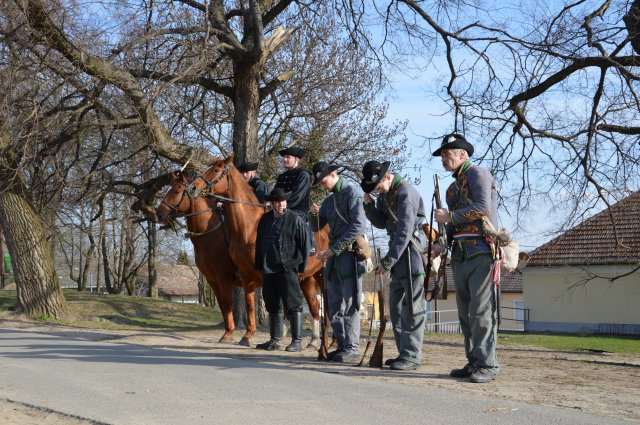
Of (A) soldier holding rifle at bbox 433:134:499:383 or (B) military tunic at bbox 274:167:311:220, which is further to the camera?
(B) military tunic at bbox 274:167:311:220

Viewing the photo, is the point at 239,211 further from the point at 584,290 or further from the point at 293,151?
the point at 584,290

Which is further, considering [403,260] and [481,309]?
[403,260]

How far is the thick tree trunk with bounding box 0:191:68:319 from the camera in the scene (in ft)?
54.9

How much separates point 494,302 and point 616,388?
137 cm

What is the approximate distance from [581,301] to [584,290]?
0.85m

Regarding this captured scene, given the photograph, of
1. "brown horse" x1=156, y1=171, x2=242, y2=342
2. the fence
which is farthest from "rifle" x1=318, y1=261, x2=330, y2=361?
the fence

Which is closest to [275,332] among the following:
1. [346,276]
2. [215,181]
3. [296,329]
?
[296,329]

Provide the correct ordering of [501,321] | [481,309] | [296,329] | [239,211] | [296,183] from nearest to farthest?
[481,309] → [296,329] → [296,183] → [239,211] → [501,321]

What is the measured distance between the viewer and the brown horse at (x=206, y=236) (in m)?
12.5

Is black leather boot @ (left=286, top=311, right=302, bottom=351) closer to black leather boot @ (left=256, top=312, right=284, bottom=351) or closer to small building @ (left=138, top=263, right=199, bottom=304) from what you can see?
black leather boot @ (left=256, top=312, right=284, bottom=351)

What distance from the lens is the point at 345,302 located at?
379 inches

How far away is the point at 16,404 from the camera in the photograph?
22.3 ft

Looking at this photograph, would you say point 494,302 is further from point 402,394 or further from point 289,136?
point 289,136

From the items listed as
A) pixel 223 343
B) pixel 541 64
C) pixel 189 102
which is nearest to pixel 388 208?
pixel 223 343
